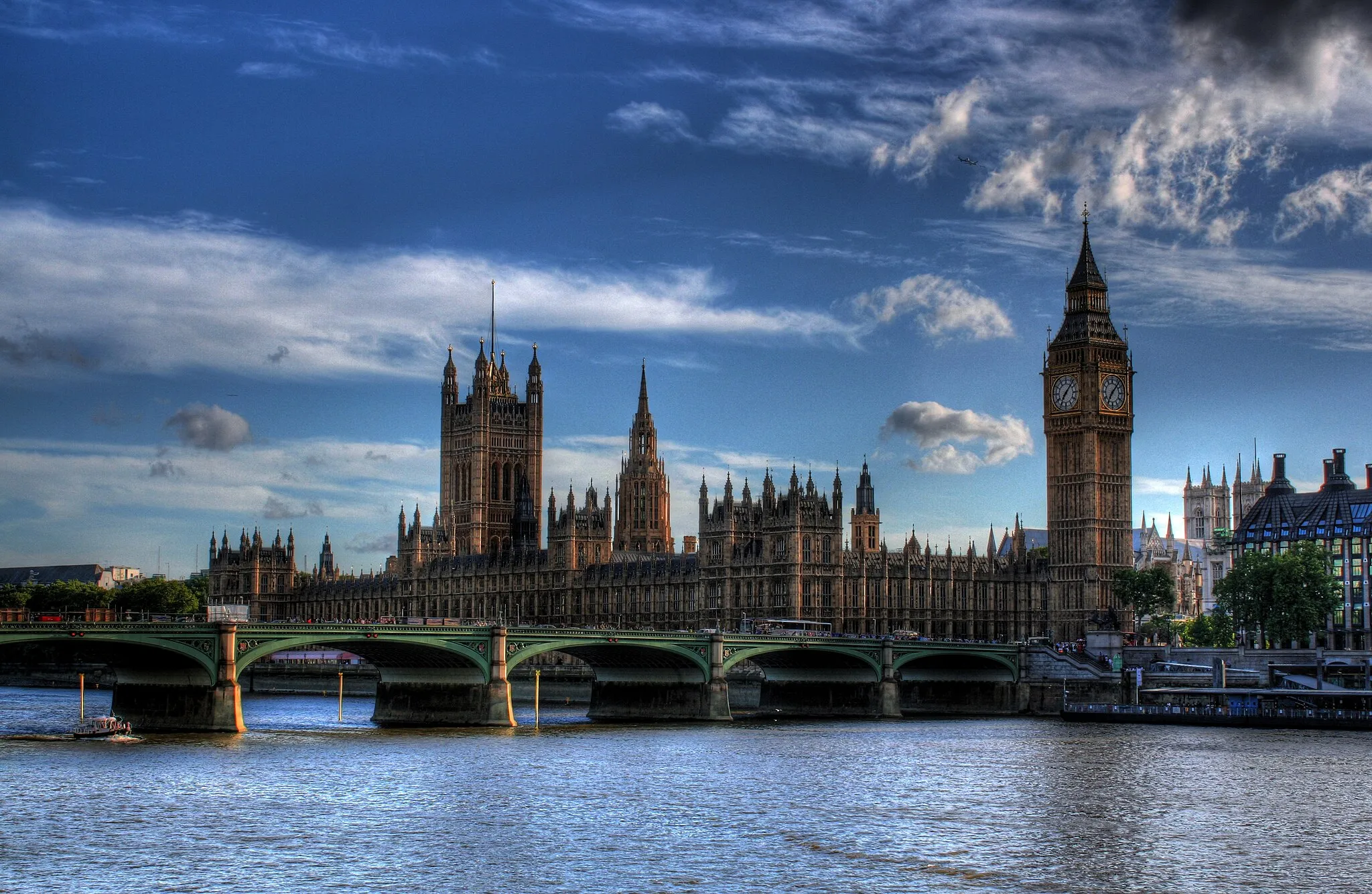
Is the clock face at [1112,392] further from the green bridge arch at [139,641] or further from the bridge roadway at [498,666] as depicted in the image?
the green bridge arch at [139,641]

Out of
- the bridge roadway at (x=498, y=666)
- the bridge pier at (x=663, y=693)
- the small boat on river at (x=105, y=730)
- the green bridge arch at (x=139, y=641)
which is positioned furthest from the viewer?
the bridge pier at (x=663, y=693)

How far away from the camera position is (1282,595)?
153 m

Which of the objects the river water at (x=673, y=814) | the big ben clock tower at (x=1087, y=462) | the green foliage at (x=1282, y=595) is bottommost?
the river water at (x=673, y=814)

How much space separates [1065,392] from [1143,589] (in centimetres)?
2100

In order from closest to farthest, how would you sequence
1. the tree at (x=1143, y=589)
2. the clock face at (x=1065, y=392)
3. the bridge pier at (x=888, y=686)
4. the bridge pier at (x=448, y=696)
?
1. the bridge pier at (x=448, y=696)
2. the bridge pier at (x=888, y=686)
3. the tree at (x=1143, y=589)
4. the clock face at (x=1065, y=392)

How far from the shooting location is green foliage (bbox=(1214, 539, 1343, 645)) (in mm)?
153625

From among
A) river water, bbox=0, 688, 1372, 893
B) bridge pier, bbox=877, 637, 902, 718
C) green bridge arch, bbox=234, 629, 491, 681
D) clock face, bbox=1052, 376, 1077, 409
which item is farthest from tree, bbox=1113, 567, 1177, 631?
green bridge arch, bbox=234, 629, 491, 681

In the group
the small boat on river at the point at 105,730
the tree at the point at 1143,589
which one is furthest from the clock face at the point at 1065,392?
the small boat on river at the point at 105,730

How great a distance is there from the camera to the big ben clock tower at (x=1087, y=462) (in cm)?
17588

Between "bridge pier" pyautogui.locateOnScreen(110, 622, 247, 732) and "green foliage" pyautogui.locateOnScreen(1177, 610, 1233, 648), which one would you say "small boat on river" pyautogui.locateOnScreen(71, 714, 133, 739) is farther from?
"green foliage" pyautogui.locateOnScreen(1177, 610, 1233, 648)

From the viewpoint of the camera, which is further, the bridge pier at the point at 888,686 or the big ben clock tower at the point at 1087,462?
the big ben clock tower at the point at 1087,462

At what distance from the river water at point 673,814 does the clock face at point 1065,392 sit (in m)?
71.2

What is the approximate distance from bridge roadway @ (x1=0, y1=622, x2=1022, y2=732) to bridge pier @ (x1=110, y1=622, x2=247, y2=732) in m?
0.08

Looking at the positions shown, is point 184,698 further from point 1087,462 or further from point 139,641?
point 1087,462
